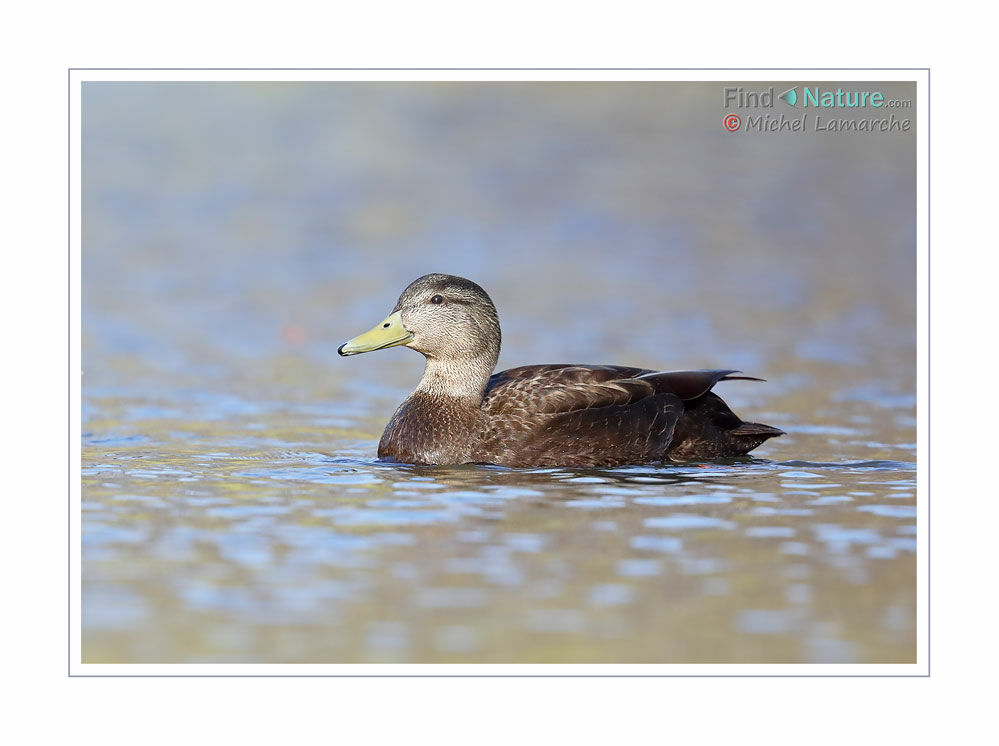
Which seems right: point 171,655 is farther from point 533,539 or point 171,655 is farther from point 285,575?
point 533,539

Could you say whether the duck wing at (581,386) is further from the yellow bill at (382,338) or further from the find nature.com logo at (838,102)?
the find nature.com logo at (838,102)

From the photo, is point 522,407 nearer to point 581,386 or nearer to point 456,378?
point 581,386

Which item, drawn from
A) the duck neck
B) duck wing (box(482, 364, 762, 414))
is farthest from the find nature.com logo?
the duck neck

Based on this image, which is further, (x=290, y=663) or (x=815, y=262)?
(x=815, y=262)

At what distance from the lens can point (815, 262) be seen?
17.9 metres

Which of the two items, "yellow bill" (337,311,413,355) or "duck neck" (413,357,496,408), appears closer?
"yellow bill" (337,311,413,355)

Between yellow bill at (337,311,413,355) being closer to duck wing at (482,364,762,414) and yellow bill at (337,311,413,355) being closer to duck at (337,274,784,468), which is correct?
duck at (337,274,784,468)

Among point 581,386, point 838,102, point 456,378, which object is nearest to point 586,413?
point 581,386

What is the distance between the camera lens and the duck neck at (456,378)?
10484mm

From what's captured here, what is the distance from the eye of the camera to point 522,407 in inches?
401

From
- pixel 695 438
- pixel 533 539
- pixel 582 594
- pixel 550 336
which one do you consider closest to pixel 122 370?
pixel 550 336

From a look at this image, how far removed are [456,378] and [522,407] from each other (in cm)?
61

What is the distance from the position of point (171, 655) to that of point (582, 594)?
6.42 ft

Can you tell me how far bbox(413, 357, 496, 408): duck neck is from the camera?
10.5 metres
